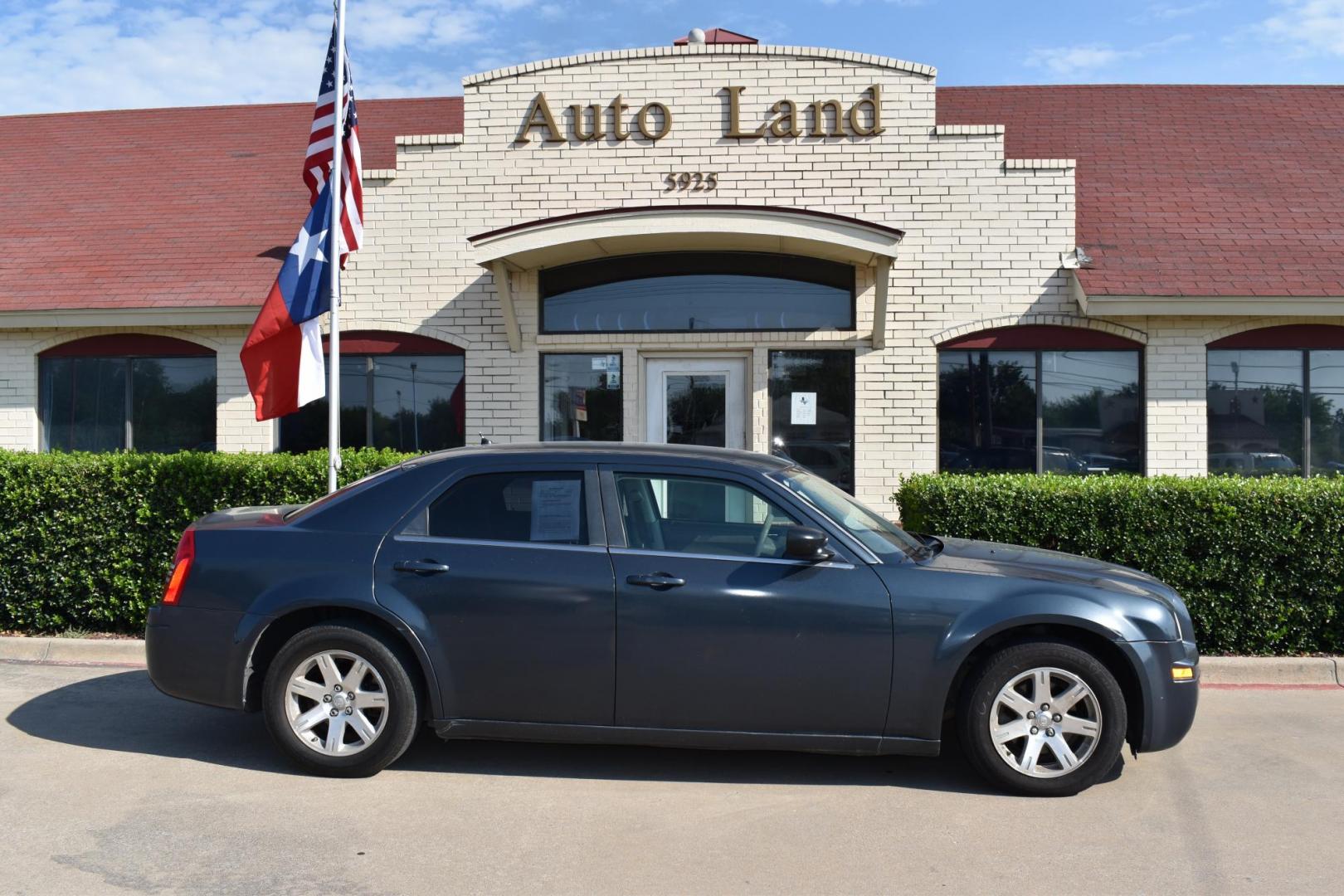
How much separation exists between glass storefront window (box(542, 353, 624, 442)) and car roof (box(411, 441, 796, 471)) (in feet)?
17.1

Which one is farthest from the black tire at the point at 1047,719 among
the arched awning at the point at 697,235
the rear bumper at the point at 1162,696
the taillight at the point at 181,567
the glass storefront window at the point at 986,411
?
the glass storefront window at the point at 986,411

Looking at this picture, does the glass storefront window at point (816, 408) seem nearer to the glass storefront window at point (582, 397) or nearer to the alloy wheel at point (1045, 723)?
the glass storefront window at point (582, 397)

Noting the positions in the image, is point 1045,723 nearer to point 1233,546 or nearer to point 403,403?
point 1233,546

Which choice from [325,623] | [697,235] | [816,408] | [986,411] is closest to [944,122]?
[986,411]

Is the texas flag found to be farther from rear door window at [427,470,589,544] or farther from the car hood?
the car hood

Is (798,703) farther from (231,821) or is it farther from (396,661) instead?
(231,821)

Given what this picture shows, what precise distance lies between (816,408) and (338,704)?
642 centimetres

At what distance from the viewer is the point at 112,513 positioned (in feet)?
27.4

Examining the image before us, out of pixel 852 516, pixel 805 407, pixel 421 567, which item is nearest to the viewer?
pixel 421 567

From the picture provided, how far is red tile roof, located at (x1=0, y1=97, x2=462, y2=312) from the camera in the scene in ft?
37.1

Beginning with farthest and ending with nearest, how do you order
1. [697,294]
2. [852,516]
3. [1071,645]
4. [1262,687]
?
[697,294] < [1262,687] < [852,516] < [1071,645]

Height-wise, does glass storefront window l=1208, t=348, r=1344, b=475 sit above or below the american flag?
below

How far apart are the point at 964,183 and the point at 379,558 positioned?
7504 millimetres

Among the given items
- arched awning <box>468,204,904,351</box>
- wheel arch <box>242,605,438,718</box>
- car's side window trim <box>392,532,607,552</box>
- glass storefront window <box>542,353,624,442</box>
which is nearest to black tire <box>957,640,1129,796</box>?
car's side window trim <box>392,532,607,552</box>
